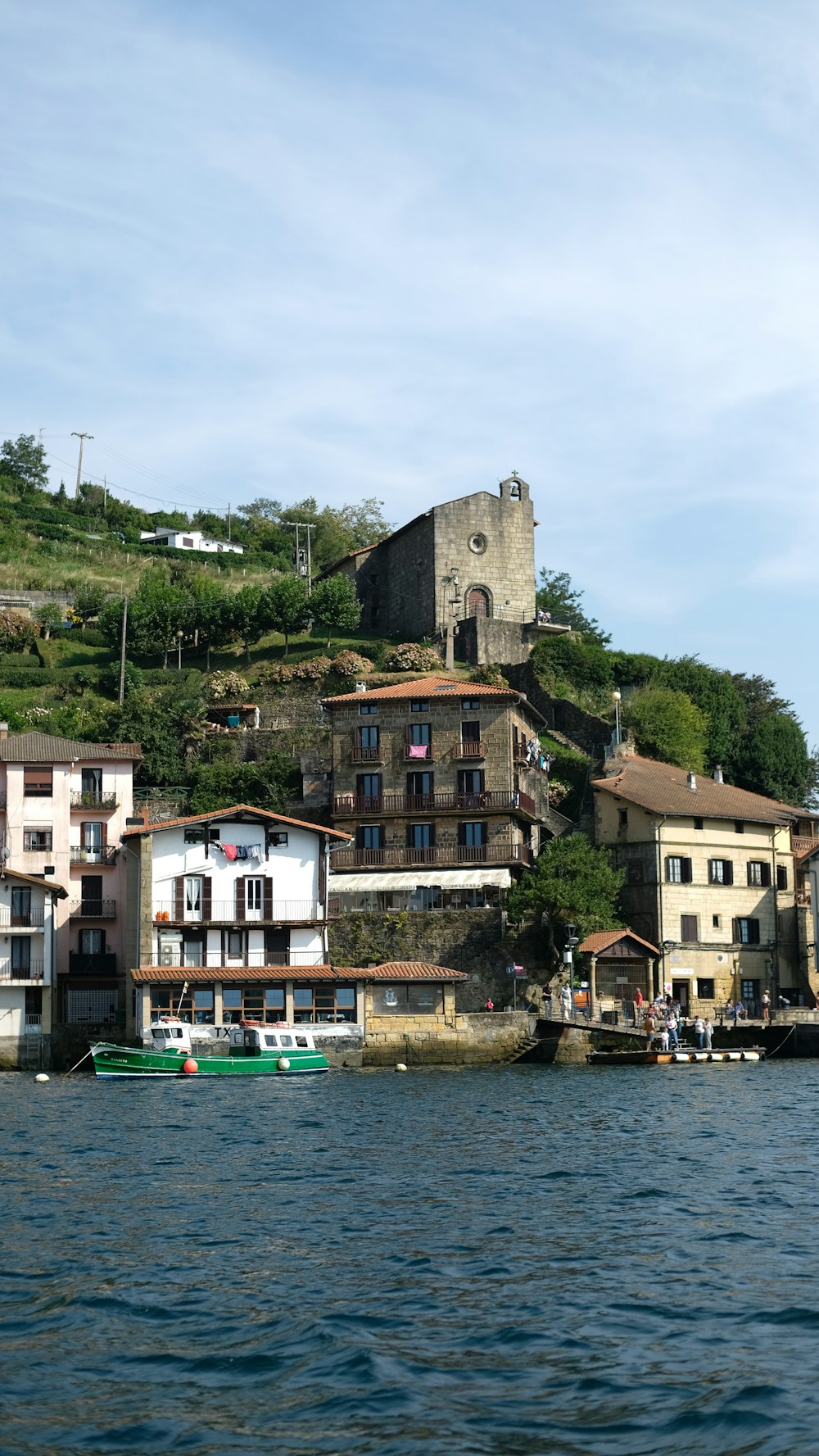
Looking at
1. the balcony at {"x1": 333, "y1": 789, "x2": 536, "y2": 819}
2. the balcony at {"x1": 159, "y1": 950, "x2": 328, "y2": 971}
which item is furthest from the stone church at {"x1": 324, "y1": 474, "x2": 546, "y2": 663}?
the balcony at {"x1": 159, "y1": 950, "x2": 328, "y2": 971}

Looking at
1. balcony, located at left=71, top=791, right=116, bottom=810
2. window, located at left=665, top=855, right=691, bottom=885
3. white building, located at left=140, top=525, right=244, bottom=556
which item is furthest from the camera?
white building, located at left=140, top=525, right=244, bottom=556

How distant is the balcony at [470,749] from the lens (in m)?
67.9

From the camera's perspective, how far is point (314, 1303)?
1809 cm

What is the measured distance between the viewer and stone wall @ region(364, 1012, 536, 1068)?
54156 millimetres

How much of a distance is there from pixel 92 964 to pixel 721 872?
26665mm

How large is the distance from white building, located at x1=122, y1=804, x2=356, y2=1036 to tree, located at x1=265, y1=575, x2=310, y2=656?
27.0 m

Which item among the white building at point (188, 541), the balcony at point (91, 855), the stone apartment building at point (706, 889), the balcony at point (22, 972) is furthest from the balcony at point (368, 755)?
the white building at point (188, 541)

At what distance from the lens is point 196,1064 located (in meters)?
50.8

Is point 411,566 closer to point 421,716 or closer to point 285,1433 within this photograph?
point 421,716

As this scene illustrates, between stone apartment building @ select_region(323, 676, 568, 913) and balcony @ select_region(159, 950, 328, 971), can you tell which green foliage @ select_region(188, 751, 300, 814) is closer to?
stone apartment building @ select_region(323, 676, 568, 913)

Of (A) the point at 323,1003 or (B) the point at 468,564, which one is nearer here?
(A) the point at 323,1003

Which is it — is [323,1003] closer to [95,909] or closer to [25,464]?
[95,909]

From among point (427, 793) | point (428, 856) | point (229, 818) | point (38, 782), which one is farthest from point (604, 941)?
point (38, 782)

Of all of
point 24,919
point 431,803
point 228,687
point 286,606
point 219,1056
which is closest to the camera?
point 219,1056
